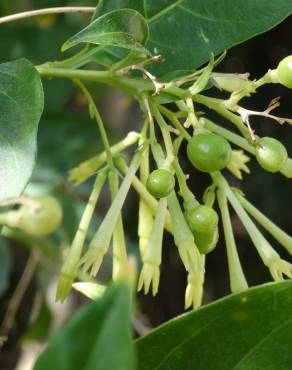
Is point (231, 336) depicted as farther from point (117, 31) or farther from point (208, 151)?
point (117, 31)

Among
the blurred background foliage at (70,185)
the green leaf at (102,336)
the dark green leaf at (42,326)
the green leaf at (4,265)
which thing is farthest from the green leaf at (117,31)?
the dark green leaf at (42,326)

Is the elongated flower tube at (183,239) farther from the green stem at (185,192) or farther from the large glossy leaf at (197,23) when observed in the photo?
the large glossy leaf at (197,23)

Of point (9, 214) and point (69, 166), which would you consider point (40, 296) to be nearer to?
point (69, 166)

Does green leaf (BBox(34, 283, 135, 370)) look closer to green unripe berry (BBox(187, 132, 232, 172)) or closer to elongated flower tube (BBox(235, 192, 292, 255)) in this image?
green unripe berry (BBox(187, 132, 232, 172))

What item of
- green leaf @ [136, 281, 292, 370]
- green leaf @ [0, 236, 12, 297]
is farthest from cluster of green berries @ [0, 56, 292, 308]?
green leaf @ [0, 236, 12, 297]

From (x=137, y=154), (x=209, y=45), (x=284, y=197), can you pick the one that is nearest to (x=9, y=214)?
(x=137, y=154)

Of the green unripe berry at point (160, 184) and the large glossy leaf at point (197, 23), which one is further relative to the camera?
the large glossy leaf at point (197, 23)

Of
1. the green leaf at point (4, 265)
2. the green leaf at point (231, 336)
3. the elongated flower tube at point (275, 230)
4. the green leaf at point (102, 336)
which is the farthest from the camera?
the green leaf at point (4, 265)
